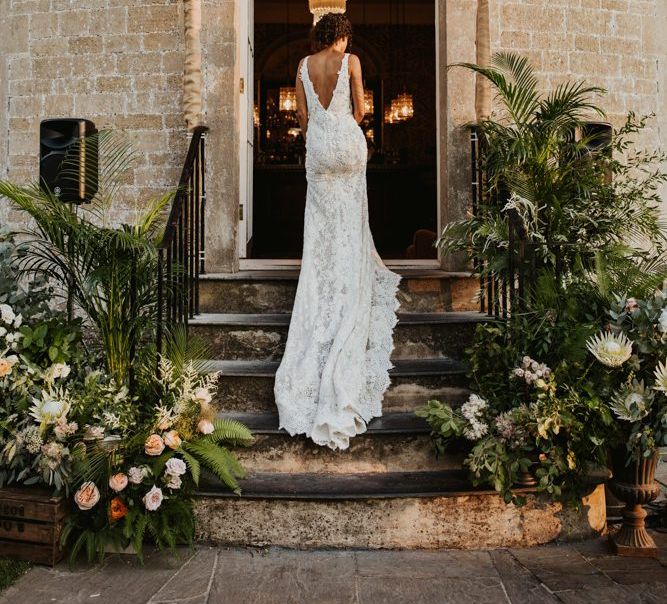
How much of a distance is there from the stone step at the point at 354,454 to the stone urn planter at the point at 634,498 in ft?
2.41

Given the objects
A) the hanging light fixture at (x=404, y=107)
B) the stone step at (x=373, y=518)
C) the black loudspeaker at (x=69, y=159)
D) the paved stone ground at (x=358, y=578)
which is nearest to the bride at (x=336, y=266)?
the stone step at (x=373, y=518)

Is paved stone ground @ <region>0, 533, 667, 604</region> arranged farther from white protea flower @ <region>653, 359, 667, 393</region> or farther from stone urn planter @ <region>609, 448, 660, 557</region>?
white protea flower @ <region>653, 359, 667, 393</region>

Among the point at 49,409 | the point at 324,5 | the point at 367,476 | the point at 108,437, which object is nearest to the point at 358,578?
the point at 367,476

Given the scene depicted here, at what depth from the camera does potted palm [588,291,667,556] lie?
2.93m

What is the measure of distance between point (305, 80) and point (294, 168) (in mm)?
5633

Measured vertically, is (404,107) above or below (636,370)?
above

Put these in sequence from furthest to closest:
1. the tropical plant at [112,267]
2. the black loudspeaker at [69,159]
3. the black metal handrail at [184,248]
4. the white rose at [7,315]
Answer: the black loudspeaker at [69,159] < the black metal handrail at [184,248] < the tropical plant at [112,267] < the white rose at [7,315]

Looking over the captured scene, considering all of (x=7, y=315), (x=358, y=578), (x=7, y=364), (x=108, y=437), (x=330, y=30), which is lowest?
(x=358, y=578)

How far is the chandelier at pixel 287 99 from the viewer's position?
10.3 meters

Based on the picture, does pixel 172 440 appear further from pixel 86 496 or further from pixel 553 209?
pixel 553 209

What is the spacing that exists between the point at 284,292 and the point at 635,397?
7.66ft

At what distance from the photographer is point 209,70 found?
5.09 metres

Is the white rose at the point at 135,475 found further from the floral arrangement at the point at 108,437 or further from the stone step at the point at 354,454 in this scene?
the stone step at the point at 354,454

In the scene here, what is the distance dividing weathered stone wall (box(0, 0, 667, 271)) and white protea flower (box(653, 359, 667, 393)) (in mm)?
2416
